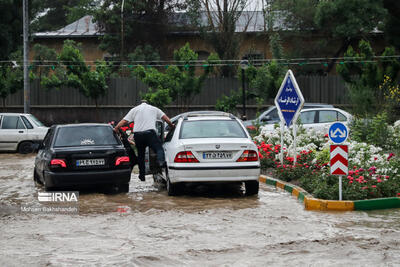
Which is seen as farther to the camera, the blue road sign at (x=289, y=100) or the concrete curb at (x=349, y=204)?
the blue road sign at (x=289, y=100)

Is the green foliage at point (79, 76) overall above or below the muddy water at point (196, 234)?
above

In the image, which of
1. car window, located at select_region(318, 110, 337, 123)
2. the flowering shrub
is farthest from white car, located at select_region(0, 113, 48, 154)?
car window, located at select_region(318, 110, 337, 123)

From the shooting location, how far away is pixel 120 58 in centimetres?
3762

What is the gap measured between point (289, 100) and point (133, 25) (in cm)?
2466

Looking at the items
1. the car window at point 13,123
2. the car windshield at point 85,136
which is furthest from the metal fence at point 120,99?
the car windshield at point 85,136

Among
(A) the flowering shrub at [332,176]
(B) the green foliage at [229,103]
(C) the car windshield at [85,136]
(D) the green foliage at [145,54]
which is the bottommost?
(A) the flowering shrub at [332,176]

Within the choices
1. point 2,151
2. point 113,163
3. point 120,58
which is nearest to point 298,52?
point 120,58

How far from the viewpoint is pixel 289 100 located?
14391mm

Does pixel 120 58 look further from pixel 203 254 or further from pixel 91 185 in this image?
pixel 203 254

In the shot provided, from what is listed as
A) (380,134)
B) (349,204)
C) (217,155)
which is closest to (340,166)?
(349,204)

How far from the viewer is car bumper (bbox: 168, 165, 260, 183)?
36.1 ft

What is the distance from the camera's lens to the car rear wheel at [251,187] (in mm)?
11609

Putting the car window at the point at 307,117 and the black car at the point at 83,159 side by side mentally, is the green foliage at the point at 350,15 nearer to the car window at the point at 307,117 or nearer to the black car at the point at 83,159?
the car window at the point at 307,117

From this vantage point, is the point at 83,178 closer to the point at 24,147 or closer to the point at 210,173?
the point at 210,173
